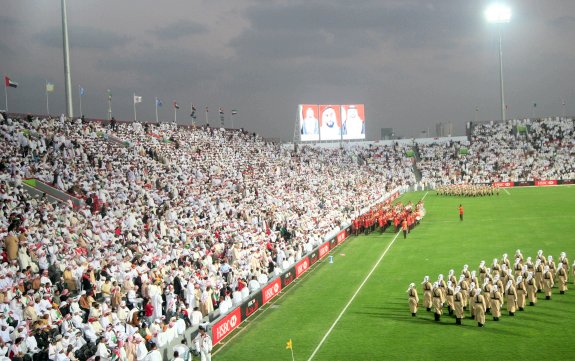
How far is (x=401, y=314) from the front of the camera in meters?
17.5

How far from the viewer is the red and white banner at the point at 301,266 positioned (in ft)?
77.7

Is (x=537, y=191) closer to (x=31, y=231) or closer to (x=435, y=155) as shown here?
(x=435, y=155)

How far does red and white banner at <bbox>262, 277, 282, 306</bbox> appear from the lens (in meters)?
19.6

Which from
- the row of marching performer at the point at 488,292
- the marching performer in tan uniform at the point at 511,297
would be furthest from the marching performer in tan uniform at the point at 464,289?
the marching performer in tan uniform at the point at 511,297

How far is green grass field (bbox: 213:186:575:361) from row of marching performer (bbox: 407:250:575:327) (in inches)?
11.9

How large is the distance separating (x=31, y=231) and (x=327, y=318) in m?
9.63

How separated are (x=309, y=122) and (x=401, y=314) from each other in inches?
1755

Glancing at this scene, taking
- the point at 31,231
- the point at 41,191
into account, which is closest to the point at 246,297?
the point at 31,231

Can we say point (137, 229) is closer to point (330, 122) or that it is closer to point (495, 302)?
point (495, 302)

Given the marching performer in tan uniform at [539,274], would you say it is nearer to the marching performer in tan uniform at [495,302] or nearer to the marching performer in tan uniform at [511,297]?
the marching performer in tan uniform at [511,297]

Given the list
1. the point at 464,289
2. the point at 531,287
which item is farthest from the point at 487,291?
the point at 531,287

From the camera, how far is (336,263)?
26.1 metres

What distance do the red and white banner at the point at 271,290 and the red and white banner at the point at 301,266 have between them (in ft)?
7.68

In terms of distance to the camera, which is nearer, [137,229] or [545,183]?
[137,229]
